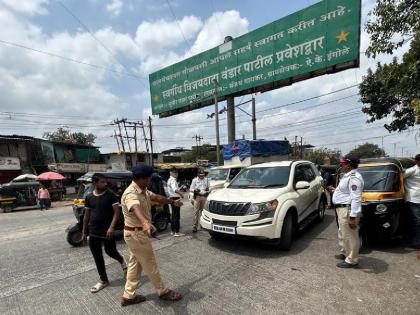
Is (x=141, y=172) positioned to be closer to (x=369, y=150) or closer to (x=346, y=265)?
(x=346, y=265)

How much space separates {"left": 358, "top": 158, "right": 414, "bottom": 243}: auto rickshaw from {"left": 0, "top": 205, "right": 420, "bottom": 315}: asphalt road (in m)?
0.35

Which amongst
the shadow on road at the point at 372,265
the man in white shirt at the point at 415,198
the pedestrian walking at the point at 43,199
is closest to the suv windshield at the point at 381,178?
the man in white shirt at the point at 415,198

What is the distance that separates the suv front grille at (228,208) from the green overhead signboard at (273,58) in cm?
1297

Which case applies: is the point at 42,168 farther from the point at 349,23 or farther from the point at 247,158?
the point at 349,23

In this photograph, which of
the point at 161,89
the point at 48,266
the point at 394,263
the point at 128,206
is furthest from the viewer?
the point at 161,89

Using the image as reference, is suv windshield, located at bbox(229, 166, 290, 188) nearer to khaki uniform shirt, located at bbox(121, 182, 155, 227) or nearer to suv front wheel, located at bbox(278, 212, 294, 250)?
suv front wheel, located at bbox(278, 212, 294, 250)

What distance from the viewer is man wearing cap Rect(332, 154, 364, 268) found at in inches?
174

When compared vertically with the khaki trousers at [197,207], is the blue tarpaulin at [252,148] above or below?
above

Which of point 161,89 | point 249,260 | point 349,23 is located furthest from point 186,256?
point 161,89

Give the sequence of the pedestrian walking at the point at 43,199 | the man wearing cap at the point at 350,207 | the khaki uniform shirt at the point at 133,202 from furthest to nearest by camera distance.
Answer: the pedestrian walking at the point at 43,199, the man wearing cap at the point at 350,207, the khaki uniform shirt at the point at 133,202

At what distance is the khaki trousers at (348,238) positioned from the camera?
453cm

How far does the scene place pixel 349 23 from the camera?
14.9 meters

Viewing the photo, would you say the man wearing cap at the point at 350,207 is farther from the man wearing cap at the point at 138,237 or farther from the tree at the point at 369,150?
the tree at the point at 369,150

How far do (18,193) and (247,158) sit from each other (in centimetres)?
1502
